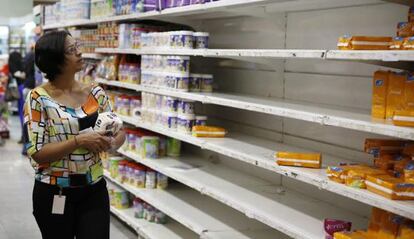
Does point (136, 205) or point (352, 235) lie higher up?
point (352, 235)

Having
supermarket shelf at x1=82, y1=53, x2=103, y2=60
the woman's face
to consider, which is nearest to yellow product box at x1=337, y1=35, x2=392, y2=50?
the woman's face

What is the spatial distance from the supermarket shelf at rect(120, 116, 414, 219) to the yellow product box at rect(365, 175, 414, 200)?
2 cm

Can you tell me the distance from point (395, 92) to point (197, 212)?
2118mm

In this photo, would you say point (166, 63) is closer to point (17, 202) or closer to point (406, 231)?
point (406, 231)

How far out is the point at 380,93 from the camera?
2.46m

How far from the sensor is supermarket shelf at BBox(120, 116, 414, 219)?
2.21 metres

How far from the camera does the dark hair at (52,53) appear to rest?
112 inches

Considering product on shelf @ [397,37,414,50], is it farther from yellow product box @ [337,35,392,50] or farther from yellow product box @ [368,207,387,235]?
yellow product box @ [368,207,387,235]

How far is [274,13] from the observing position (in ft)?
12.5

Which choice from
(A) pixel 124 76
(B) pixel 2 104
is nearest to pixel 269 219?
(A) pixel 124 76

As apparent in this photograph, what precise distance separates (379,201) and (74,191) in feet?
4.90

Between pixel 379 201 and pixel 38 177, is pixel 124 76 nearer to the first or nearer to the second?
pixel 38 177

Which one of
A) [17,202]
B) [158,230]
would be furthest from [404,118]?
[17,202]

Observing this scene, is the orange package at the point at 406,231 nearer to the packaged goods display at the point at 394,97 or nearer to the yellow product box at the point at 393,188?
the yellow product box at the point at 393,188
